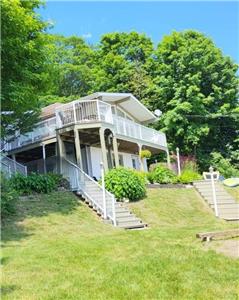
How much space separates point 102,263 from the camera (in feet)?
24.4

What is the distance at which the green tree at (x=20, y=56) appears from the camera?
13547 millimetres

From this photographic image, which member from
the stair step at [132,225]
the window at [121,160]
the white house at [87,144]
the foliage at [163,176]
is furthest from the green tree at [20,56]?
the window at [121,160]

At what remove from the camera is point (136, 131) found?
984 inches

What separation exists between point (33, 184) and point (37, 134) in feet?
20.5

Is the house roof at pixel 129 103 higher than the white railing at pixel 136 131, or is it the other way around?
the house roof at pixel 129 103

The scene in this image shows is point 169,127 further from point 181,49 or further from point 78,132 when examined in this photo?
point 78,132

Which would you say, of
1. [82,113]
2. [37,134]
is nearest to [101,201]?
[82,113]

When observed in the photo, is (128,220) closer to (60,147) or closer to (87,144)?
(60,147)

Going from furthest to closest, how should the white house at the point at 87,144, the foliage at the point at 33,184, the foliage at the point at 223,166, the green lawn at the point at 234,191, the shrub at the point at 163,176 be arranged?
1. the foliage at the point at 223,166
2. the shrub at the point at 163,176
3. the green lawn at the point at 234,191
4. the white house at the point at 87,144
5. the foliage at the point at 33,184

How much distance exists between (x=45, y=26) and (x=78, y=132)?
5.30m

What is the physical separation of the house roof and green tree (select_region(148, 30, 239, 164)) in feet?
12.1

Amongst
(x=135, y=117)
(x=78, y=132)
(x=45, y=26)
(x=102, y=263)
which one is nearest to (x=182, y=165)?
(x=135, y=117)

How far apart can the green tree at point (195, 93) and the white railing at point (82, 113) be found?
13.0 meters

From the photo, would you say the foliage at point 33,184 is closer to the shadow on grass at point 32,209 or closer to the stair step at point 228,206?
the shadow on grass at point 32,209
